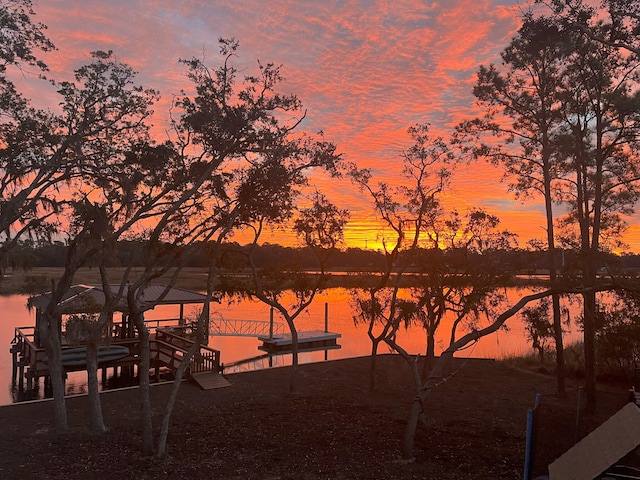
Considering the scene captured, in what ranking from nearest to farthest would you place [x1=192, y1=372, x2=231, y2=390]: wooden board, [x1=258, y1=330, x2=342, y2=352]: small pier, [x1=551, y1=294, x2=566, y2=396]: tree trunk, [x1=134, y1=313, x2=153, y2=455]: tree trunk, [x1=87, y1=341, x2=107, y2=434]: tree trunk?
[x1=134, y1=313, x2=153, y2=455]: tree trunk, [x1=87, y1=341, x2=107, y2=434]: tree trunk, [x1=551, y1=294, x2=566, y2=396]: tree trunk, [x1=192, y1=372, x2=231, y2=390]: wooden board, [x1=258, y1=330, x2=342, y2=352]: small pier

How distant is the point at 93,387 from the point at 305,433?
5818 millimetres

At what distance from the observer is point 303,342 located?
33125 millimetres

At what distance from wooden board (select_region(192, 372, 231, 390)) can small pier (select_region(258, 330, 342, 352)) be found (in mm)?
13037

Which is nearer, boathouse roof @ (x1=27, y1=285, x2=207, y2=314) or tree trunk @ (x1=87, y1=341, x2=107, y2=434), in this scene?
tree trunk @ (x1=87, y1=341, x2=107, y2=434)

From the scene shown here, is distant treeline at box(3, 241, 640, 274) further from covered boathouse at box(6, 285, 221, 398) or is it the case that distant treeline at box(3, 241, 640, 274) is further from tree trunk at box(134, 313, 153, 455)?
covered boathouse at box(6, 285, 221, 398)

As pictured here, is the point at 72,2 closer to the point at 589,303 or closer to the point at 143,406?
the point at 143,406

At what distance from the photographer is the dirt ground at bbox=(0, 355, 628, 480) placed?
10.1 m

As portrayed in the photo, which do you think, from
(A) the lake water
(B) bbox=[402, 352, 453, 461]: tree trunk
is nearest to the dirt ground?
(B) bbox=[402, 352, 453, 461]: tree trunk

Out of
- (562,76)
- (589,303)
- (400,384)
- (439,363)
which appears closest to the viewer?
(439,363)

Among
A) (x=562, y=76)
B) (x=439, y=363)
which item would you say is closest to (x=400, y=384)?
(x=439, y=363)

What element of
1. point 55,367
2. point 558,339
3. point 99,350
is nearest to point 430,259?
point 558,339

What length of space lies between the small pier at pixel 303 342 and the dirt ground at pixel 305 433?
1293 centimetres

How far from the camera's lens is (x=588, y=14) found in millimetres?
9812

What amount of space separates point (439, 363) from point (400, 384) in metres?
9.36
